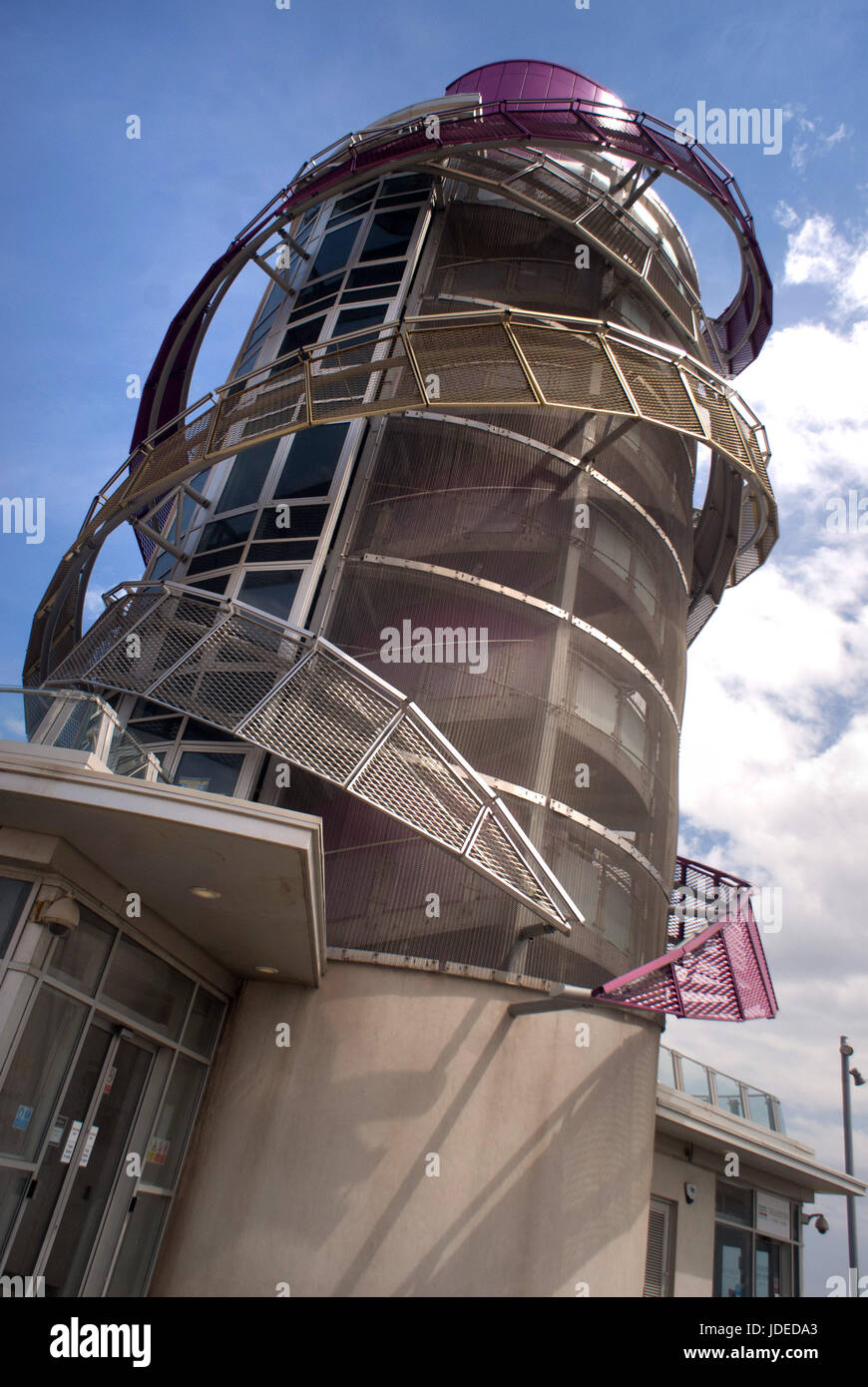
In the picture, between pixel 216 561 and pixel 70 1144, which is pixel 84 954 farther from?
pixel 216 561

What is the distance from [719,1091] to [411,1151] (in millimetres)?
10267

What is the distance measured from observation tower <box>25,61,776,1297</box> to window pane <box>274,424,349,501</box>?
59mm

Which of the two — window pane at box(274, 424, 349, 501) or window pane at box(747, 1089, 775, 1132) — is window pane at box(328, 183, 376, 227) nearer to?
window pane at box(274, 424, 349, 501)

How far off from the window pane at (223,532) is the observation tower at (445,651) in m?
0.09

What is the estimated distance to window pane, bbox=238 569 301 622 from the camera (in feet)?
48.0

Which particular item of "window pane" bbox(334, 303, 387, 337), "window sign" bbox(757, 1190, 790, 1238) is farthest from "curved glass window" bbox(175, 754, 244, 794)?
"window sign" bbox(757, 1190, 790, 1238)

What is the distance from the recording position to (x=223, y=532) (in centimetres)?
1641

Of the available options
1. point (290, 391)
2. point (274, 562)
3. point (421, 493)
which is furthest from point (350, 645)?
point (290, 391)

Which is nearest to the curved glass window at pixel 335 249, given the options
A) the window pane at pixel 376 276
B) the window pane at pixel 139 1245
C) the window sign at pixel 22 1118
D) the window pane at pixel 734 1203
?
the window pane at pixel 376 276

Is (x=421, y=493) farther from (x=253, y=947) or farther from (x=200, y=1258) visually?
(x=200, y=1258)

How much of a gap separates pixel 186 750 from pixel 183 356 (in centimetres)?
1228

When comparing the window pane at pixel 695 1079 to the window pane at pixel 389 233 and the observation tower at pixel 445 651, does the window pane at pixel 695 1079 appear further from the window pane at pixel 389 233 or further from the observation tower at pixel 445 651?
the window pane at pixel 389 233

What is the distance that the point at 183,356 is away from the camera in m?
21.8

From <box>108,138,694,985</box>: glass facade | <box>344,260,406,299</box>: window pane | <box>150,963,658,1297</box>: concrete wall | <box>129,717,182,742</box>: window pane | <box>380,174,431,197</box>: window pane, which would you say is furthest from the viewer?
<box>380,174,431,197</box>: window pane
